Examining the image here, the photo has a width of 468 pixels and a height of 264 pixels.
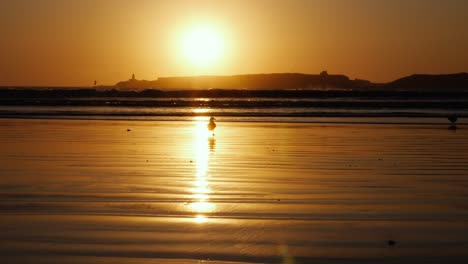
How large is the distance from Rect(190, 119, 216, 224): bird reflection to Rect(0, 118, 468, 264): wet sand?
23mm

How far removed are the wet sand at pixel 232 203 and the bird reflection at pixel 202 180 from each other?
0.02m

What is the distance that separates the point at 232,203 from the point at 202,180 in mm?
2315

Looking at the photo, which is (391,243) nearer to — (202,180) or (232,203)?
(232,203)

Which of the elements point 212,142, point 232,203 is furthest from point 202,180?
point 212,142

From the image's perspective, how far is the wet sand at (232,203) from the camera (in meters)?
6.74

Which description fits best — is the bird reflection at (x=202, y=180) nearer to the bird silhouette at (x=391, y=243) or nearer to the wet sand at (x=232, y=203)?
the wet sand at (x=232, y=203)

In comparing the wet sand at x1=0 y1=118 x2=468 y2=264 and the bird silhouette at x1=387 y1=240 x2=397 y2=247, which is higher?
the wet sand at x1=0 y1=118 x2=468 y2=264

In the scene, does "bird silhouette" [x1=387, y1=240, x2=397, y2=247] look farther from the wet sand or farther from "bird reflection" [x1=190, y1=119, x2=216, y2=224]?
"bird reflection" [x1=190, y1=119, x2=216, y2=224]

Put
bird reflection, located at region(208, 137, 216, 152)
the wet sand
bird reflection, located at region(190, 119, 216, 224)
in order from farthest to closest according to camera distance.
A: bird reflection, located at region(208, 137, 216, 152) < bird reflection, located at region(190, 119, 216, 224) < the wet sand

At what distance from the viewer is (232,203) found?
922 cm

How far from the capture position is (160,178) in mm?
11555

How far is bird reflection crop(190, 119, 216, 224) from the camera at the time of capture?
28.8 ft

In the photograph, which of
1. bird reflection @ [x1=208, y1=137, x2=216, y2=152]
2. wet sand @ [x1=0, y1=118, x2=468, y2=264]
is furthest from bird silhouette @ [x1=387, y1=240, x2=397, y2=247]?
bird reflection @ [x1=208, y1=137, x2=216, y2=152]

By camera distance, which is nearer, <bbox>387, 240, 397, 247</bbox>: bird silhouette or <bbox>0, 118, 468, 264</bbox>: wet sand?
<bbox>0, 118, 468, 264</bbox>: wet sand
